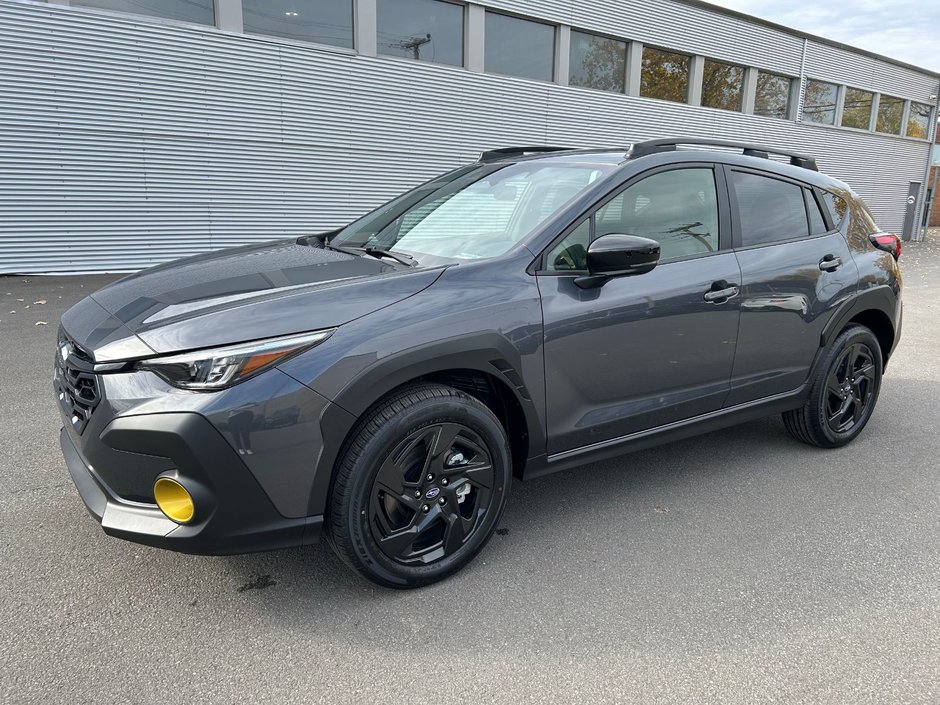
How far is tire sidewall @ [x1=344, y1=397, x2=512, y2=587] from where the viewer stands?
228 centimetres

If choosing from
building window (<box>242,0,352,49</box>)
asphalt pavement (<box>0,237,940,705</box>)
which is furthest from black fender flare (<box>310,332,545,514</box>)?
building window (<box>242,0,352,49</box>)

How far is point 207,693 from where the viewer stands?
1.97 m

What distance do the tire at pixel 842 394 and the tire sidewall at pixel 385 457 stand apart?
2.17 m

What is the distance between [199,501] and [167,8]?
37.2ft

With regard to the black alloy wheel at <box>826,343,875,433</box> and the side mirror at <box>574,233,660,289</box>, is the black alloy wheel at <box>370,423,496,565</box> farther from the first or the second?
the black alloy wheel at <box>826,343,875,433</box>

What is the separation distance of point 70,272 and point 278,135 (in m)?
4.22

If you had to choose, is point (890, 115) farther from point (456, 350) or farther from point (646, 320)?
point (456, 350)

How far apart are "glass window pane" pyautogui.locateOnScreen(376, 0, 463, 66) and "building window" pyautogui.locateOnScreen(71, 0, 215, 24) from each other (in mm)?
3166

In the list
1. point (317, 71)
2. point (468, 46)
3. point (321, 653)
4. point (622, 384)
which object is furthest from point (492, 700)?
point (468, 46)

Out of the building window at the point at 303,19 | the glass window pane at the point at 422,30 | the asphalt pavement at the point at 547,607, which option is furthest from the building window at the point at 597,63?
the asphalt pavement at the point at 547,607

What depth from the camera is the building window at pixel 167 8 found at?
10.4 metres

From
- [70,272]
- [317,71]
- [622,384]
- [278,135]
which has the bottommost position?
[70,272]

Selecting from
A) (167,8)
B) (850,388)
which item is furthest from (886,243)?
(167,8)

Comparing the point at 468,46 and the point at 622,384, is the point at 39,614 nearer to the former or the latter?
the point at 622,384
